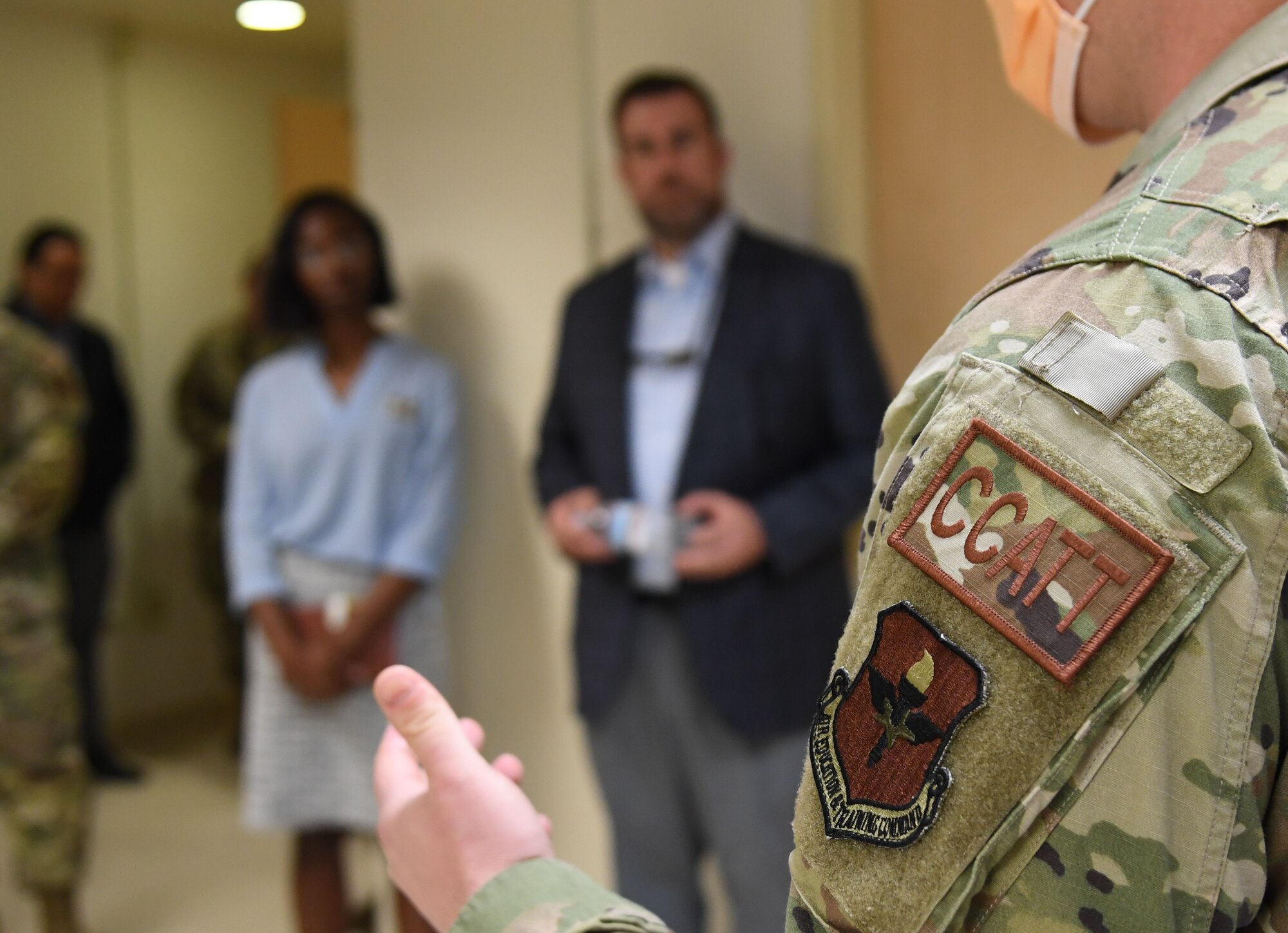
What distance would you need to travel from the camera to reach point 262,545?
195cm

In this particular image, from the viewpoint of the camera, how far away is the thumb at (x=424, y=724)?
58 cm

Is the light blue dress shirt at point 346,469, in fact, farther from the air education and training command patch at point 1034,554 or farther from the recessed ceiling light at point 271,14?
the air education and training command patch at point 1034,554

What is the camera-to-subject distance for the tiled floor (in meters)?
2.45

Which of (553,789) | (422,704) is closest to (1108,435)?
(422,704)

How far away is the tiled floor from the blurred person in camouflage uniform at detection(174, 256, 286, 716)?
0.37m

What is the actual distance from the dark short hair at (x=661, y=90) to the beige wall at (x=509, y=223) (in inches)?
Result: 6.6

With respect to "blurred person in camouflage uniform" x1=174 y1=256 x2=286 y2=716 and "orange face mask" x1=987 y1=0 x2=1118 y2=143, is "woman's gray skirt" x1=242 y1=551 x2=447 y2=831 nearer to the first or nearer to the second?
"blurred person in camouflage uniform" x1=174 y1=256 x2=286 y2=716

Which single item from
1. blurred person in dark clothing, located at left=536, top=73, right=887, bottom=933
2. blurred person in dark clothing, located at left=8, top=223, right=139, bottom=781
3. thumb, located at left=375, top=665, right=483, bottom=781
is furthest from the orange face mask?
blurred person in dark clothing, located at left=8, top=223, right=139, bottom=781

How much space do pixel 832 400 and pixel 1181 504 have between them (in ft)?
3.88

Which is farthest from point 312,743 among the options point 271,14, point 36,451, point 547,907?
point 271,14

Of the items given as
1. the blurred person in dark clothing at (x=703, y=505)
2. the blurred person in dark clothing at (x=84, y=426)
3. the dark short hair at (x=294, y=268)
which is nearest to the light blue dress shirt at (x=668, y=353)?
the blurred person in dark clothing at (x=703, y=505)

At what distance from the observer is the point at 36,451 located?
209cm

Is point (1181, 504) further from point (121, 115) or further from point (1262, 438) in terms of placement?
point (121, 115)

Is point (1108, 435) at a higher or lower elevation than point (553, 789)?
higher
